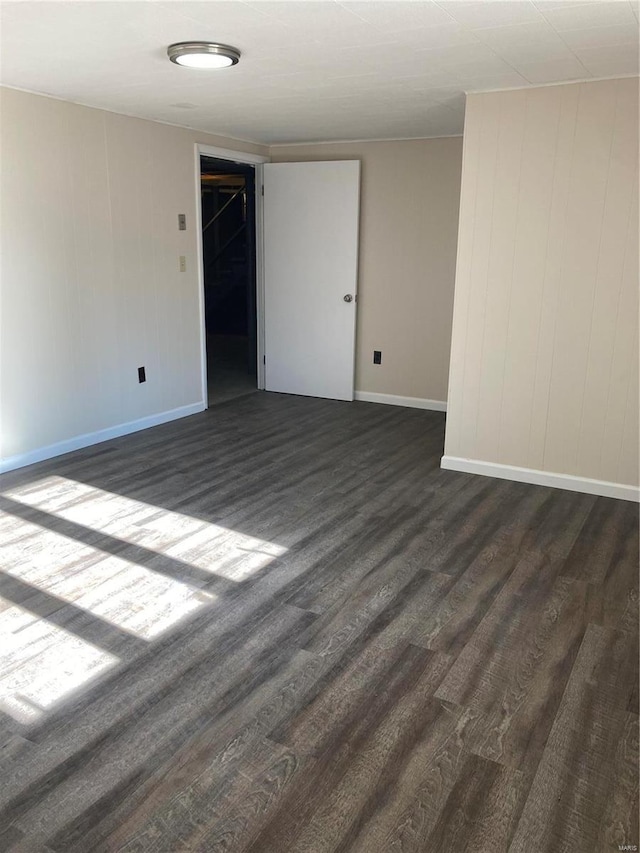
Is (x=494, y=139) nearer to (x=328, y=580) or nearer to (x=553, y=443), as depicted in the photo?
(x=553, y=443)

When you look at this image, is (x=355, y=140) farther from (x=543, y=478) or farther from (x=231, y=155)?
(x=543, y=478)

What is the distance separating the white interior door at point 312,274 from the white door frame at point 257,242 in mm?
77

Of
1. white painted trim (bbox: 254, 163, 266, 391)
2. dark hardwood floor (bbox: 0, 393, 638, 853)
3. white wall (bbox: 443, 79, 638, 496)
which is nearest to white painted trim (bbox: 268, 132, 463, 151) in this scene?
white painted trim (bbox: 254, 163, 266, 391)

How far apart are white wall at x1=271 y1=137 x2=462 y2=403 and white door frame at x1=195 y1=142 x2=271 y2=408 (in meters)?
0.31

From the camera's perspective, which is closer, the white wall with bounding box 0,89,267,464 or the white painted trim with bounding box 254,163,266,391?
the white wall with bounding box 0,89,267,464

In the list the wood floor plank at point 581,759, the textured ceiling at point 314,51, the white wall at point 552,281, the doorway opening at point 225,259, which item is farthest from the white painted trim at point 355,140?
the wood floor plank at point 581,759

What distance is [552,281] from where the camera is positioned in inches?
149

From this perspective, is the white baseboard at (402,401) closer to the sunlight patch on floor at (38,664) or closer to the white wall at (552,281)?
the white wall at (552,281)

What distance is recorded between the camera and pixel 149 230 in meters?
4.96

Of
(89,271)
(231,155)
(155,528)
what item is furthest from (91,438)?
(231,155)

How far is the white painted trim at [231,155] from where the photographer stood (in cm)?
536

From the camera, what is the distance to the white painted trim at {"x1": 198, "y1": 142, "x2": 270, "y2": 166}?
5364 millimetres

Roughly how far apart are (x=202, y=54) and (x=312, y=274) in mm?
3106

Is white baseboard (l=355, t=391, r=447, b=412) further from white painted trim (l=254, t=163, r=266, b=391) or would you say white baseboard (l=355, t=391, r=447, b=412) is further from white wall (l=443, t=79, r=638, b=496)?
white wall (l=443, t=79, r=638, b=496)
